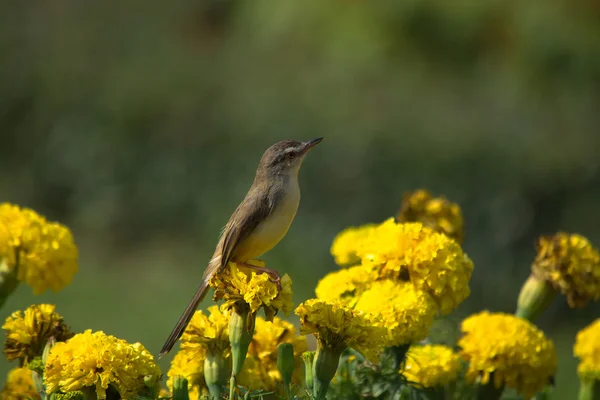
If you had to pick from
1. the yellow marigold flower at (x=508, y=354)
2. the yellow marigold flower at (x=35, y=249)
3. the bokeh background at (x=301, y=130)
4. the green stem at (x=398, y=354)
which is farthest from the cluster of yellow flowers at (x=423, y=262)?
the bokeh background at (x=301, y=130)

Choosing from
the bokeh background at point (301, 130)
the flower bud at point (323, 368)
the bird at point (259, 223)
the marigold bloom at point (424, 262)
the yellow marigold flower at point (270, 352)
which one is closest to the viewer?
the flower bud at point (323, 368)

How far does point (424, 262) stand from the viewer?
2.55m

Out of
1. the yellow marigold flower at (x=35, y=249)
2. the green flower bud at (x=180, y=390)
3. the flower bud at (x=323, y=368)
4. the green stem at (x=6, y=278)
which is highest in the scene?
the yellow marigold flower at (x=35, y=249)

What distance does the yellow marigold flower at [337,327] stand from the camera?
84.2 inches

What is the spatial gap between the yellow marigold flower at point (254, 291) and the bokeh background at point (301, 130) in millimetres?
5258

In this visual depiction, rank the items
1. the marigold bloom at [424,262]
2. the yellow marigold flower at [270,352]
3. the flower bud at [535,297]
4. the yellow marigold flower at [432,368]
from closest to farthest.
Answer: the yellow marigold flower at [270,352] < the marigold bloom at [424,262] < the yellow marigold flower at [432,368] < the flower bud at [535,297]

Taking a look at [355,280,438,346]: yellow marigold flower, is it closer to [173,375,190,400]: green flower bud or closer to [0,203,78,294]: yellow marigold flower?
[173,375,190,400]: green flower bud

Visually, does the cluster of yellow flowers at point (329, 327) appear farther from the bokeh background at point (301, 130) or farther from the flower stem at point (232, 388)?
the bokeh background at point (301, 130)

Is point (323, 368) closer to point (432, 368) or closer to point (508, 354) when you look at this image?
point (432, 368)

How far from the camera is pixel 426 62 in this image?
11.0 m

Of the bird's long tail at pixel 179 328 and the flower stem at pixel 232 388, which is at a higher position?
the bird's long tail at pixel 179 328

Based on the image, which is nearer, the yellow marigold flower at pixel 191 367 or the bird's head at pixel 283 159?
the yellow marigold flower at pixel 191 367

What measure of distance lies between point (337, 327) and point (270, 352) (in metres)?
0.37

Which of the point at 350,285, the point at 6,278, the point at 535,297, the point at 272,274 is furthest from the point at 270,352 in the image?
the point at 535,297
